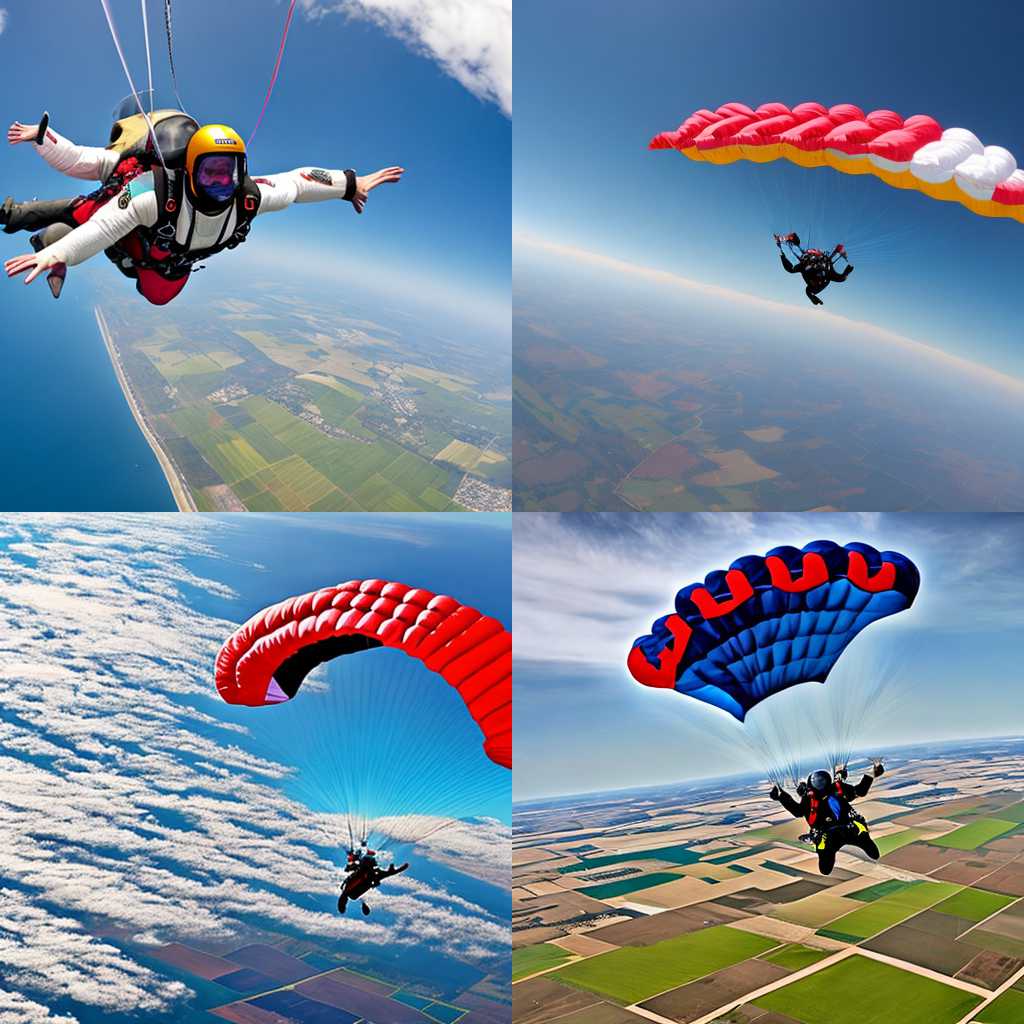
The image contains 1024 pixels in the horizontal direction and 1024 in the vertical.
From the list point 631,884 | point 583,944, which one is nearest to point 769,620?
point 583,944

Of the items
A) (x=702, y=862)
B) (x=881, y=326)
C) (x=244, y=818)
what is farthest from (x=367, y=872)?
(x=881, y=326)

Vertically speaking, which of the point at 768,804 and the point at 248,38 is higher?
the point at 248,38

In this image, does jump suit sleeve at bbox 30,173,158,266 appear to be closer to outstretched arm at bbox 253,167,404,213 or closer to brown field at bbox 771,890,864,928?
outstretched arm at bbox 253,167,404,213

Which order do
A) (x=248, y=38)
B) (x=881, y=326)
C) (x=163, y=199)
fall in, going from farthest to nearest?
(x=881, y=326)
(x=248, y=38)
(x=163, y=199)

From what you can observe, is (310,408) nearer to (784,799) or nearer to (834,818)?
(784,799)

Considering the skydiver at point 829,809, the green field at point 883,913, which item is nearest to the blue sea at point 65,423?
the skydiver at point 829,809

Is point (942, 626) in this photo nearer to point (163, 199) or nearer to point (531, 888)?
point (531, 888)

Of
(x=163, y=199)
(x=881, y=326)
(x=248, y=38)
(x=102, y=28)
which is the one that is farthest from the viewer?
(x=881, y=326)
